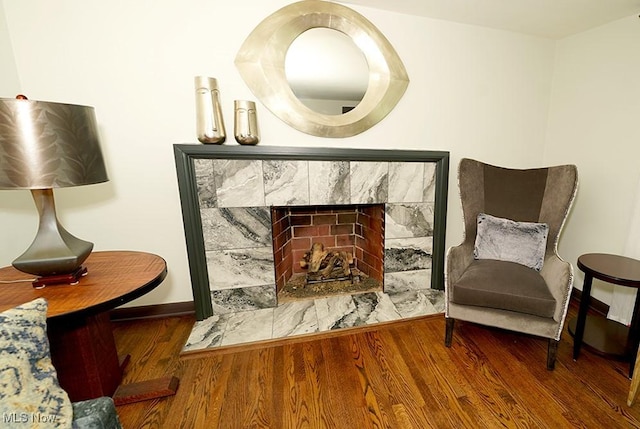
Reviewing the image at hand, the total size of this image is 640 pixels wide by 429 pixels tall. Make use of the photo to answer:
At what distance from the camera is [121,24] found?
156 cm

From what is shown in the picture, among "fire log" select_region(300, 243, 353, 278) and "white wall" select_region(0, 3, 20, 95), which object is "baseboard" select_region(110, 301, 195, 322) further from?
"white wall" select_region(0, 3, 20, 95)

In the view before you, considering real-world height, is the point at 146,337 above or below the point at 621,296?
below

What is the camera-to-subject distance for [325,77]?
187cm

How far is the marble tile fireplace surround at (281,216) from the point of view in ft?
5.80

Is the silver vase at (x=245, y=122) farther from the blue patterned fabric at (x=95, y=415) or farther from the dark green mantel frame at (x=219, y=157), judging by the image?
the blue patterned fabric at (x=95, y=415)

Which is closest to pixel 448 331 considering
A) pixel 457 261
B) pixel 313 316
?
pixel 457 261

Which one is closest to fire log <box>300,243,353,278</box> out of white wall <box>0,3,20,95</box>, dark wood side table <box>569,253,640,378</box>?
dark wood side table <box>569,253,640,378</box>

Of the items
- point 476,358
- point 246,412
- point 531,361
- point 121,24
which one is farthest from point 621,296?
point 121,24

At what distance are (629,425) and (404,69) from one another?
228 cm

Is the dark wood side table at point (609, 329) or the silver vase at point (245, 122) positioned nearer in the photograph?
the dark wood side table at point (609, 329)

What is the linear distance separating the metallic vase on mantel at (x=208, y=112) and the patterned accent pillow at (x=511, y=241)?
1877 mm

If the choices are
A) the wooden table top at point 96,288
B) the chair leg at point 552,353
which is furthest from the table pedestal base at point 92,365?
the chair leg at point 552,353

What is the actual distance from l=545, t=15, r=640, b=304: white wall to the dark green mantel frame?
1.04 m

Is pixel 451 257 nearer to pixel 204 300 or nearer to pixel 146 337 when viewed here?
pixel 204 300
